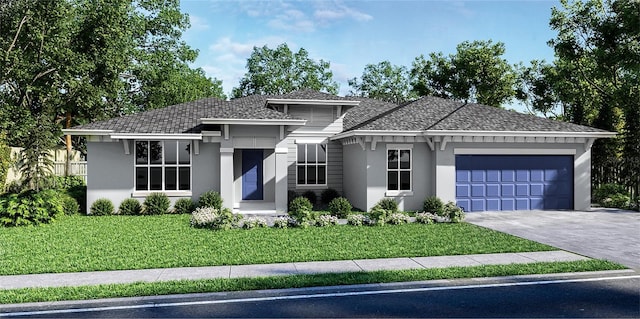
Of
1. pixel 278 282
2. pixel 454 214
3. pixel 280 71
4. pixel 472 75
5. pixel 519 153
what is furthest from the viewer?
pixel 280 71

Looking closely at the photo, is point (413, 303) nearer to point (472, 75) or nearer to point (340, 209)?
point (340, 209)

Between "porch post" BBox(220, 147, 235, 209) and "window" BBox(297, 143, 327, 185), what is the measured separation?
4.27m

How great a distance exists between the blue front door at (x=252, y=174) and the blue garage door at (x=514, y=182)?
8.70 m

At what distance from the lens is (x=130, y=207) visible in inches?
705

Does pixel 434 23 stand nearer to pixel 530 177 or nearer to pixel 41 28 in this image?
pixel 530 177

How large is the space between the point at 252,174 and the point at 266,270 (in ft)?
37.6

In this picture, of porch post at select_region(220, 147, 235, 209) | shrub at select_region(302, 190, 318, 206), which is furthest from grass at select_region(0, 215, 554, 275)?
shrub at select_region(302, 190, 318, 206)

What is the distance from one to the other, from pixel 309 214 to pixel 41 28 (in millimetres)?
20355

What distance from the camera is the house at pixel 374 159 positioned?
18.1 meters

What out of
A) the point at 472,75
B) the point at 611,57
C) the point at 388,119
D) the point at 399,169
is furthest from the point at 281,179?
the point at 472,75

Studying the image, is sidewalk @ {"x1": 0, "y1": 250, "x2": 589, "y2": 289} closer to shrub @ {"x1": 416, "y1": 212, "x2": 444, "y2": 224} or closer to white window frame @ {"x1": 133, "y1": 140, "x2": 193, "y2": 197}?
shrub @ {"x1": 416, "y1": 212, "x2": 444, "y2": 224}

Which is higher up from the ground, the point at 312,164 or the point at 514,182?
the point at 312,164

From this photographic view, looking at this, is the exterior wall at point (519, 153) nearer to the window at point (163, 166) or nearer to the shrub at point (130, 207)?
the window at point (163, 166)

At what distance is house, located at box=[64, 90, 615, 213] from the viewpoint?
1812 centimetres
